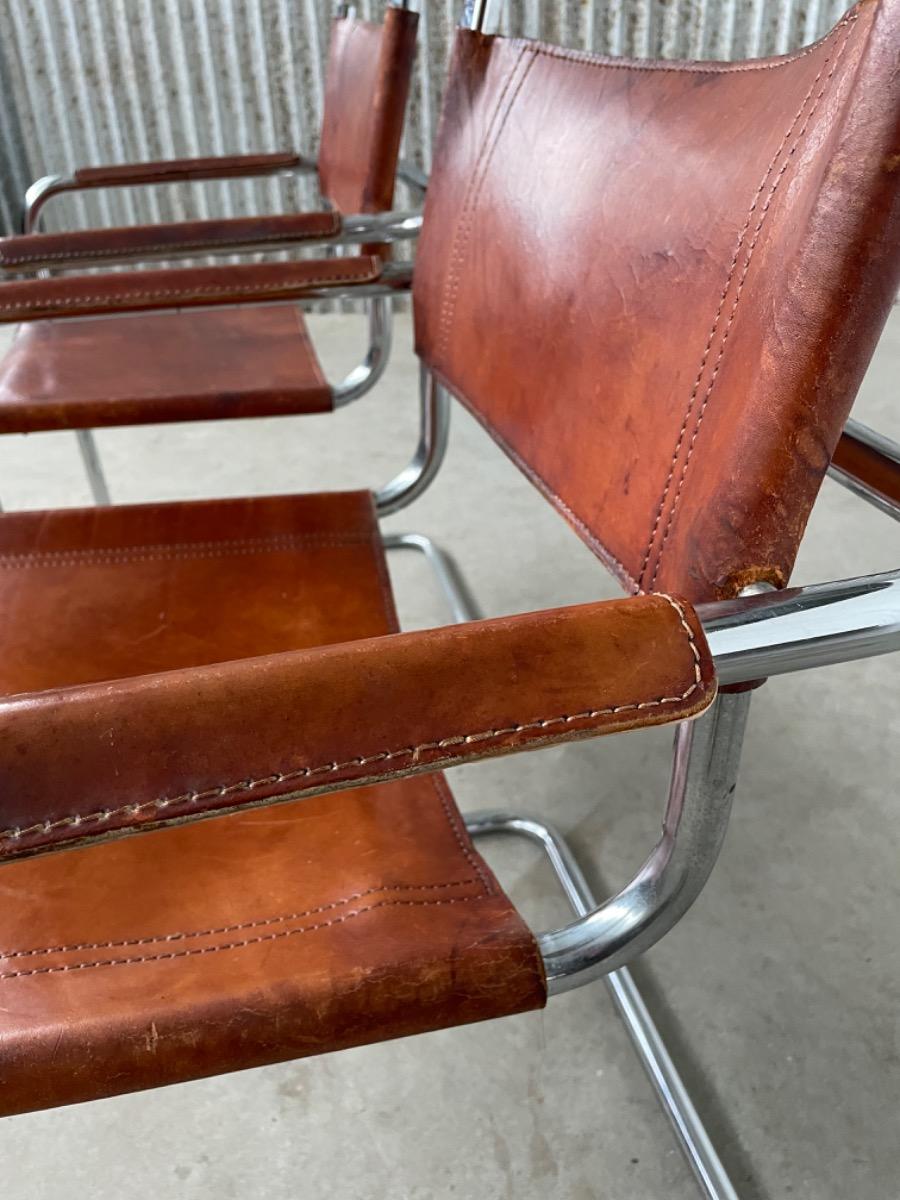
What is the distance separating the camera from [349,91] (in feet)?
5.19

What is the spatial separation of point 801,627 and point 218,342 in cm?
121

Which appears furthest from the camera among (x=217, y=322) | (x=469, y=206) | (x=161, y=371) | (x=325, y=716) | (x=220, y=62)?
(x=220, y=62)

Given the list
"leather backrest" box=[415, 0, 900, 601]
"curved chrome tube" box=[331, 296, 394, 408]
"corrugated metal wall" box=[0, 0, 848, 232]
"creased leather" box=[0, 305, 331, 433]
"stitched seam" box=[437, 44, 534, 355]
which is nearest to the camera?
"leather backrest" box=[415, 0, 900, 601]

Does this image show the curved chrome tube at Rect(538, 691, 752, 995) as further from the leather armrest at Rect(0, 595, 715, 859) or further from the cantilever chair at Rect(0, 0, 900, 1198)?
the leather armrest at Rect(0, 595, 715, 859)

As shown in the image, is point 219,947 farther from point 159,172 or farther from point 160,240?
point 159,172

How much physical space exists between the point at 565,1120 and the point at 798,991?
279 mm

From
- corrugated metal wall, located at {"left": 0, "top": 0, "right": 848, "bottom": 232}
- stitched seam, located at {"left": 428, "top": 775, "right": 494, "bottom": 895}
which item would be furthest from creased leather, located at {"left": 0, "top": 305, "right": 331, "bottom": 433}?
corrugated metal wall, located at {"left": 0, "top": 0, "right": 848, "bottom": 232}

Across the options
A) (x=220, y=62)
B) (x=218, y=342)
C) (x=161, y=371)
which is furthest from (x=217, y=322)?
(x=220, y=62)

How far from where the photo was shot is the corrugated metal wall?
2789 mm

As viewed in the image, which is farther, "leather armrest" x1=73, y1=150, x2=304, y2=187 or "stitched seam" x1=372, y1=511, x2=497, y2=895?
"leather armrest" x1=73, y1=150, x2=304, y2=187

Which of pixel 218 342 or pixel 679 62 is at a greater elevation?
pixel 679 62

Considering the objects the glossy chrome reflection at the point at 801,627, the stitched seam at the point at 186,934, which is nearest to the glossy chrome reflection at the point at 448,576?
the stitched seam at the point at 186,934

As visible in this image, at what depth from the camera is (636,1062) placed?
1016 mm

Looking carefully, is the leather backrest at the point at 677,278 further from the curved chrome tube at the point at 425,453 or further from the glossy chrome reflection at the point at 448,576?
the glossy chrome reflection at the point at 448,576
